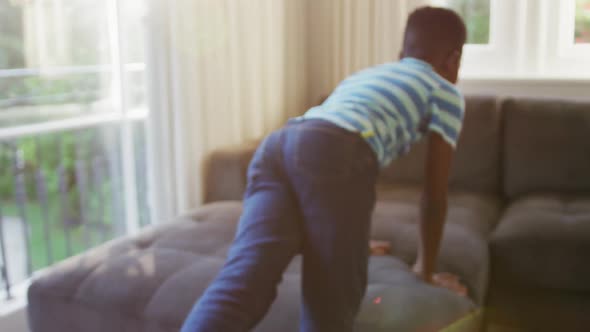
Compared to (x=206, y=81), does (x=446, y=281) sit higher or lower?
lower

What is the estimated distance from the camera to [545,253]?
1.97m

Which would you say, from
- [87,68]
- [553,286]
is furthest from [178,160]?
[553,286]

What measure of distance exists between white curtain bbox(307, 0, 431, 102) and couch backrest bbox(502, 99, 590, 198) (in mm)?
688

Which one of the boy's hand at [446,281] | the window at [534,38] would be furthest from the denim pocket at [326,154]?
the window at [534,38]

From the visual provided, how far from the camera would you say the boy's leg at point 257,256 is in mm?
1265

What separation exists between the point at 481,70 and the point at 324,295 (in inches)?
82.2

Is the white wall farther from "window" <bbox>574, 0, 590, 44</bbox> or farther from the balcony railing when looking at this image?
"window" <bbox>574, 0, 590, 44</bbox>

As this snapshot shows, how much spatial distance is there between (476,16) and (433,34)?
165 centimetres

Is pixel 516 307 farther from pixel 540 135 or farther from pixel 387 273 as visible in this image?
pixel 540 135

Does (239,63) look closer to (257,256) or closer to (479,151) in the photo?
(479,151)

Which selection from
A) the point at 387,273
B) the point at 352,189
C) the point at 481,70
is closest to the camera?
the point at 352,189

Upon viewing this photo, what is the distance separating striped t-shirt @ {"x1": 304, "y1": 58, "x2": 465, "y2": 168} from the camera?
1.39 metres

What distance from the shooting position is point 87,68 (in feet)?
8.88

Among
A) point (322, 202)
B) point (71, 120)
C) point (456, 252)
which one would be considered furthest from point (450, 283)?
point (71, 120)
